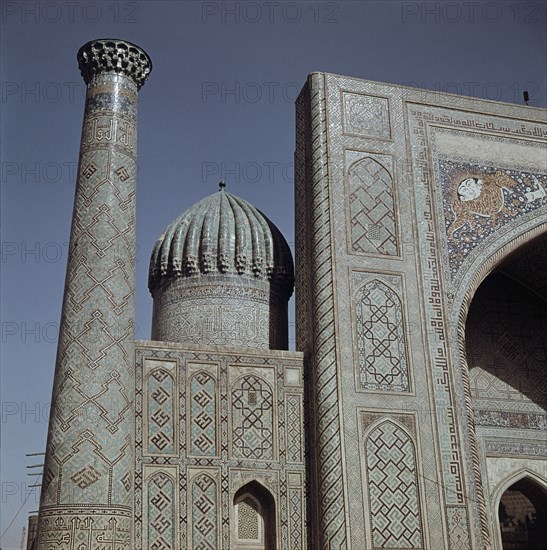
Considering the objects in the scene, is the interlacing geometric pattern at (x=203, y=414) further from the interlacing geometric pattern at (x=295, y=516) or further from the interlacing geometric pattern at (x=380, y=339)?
the interlacing geometric pattern at (x=380, y=339)

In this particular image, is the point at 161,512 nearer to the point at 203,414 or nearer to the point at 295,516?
the point at 203,414

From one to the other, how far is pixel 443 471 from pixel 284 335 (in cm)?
224

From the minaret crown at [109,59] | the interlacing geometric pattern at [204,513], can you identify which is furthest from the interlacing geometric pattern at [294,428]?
the minaret crown at [109,59]

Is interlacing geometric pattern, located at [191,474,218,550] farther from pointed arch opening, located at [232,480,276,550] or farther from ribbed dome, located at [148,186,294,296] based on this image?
ribbed dome, located at [148,186,294,296]

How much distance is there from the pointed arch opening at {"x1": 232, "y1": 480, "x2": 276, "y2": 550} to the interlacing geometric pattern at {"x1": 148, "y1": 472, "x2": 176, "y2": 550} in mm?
490

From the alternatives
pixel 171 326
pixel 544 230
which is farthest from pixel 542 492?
pixel 171 326

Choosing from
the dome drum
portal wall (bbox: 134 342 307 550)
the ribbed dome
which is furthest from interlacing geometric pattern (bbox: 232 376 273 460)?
the ribbed dome

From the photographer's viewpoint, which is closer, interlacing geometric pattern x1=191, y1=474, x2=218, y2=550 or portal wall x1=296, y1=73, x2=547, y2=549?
interlacing geometric pattern x1=191, y1=474, x2=218, y2=550

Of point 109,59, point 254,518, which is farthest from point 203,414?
point 109,59

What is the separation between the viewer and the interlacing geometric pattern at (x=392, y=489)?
6.27 metres

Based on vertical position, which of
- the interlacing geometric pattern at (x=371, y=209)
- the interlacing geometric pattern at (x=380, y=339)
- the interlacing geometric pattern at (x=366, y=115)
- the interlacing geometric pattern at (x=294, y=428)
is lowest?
the interlacing geometric pattern at (x=294, y=428)

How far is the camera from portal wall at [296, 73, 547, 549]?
6.39 m

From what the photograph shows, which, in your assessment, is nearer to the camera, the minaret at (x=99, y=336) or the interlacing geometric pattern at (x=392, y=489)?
the minaret at (x=99, y=336)

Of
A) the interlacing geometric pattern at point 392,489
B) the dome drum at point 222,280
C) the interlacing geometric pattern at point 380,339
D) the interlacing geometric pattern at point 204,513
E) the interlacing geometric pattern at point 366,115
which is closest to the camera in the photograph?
the interlacing geometric pattern at point 204,513
